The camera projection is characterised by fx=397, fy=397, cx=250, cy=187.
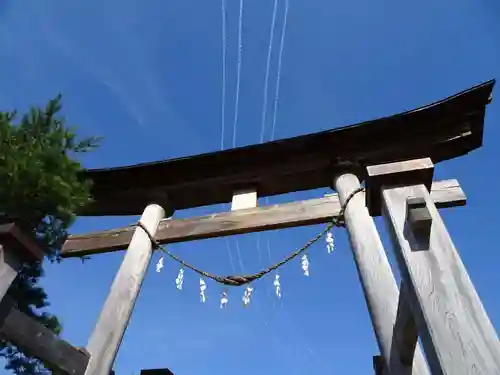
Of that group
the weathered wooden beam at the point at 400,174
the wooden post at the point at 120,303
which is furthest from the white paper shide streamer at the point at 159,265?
the weathered wooden beam at the point at 400,174

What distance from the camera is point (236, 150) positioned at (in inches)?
197

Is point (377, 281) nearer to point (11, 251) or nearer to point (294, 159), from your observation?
point (294, 159)

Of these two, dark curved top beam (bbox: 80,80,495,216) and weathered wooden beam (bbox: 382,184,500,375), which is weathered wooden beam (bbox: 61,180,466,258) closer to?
dark curved top beam (bbox: 80,80,495,216)

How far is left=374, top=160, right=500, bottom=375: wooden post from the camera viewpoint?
177cm

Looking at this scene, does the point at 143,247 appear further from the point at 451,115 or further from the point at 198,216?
the point at 451,115

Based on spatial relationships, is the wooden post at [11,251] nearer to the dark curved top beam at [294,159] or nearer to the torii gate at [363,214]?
the torii gate at [363,214]

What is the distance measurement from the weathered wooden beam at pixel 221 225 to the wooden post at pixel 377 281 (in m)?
0.33

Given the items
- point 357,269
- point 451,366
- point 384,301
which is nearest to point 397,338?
point 384,301

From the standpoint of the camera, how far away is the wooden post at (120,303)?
11.9 ft

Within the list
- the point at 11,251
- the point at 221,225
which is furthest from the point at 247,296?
the point at 11,251

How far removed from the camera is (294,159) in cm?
487

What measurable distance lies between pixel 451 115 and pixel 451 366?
332 centimetres

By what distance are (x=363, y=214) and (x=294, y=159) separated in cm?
128

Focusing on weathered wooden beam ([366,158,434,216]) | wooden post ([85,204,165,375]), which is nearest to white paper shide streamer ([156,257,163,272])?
wooden post ([85,204,165,375])
